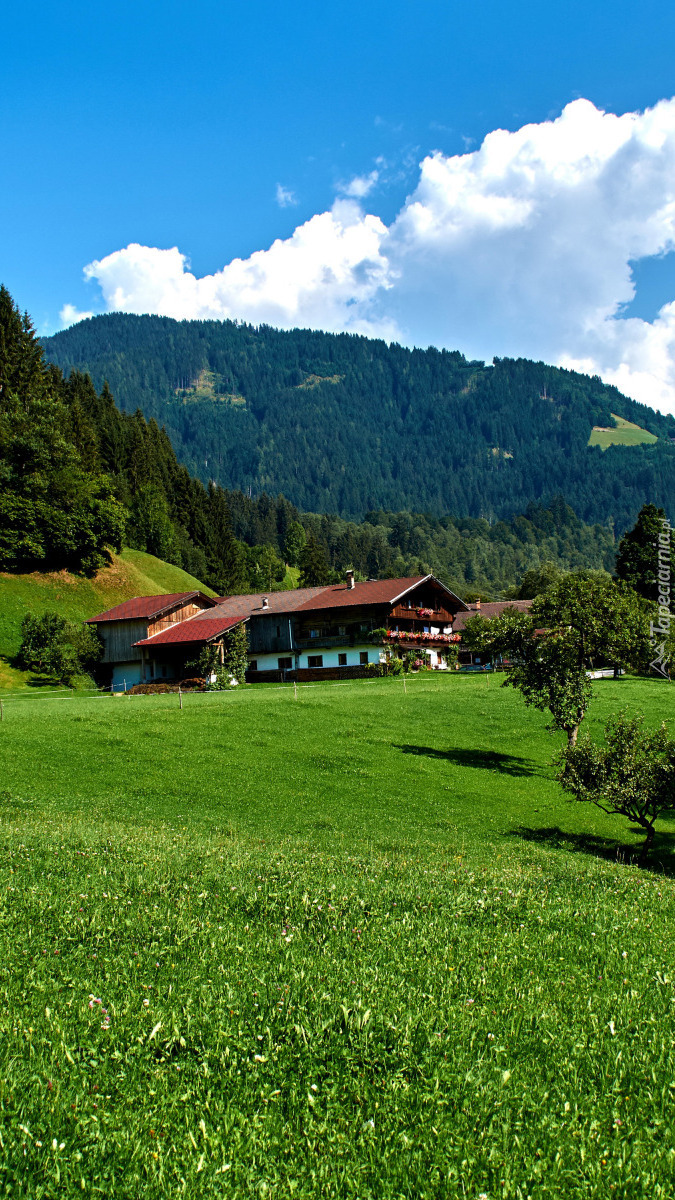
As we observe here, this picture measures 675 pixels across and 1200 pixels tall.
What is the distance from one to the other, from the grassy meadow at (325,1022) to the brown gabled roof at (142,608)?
57.5 m

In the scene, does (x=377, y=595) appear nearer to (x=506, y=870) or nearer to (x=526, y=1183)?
(x=506, y=870)

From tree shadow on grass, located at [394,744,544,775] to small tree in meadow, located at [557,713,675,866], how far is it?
867 cm

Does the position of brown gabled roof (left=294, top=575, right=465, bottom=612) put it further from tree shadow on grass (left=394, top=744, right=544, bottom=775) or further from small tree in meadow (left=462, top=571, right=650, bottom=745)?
tree shadow on grass (left=394, top=744, right=544, bottom=775)

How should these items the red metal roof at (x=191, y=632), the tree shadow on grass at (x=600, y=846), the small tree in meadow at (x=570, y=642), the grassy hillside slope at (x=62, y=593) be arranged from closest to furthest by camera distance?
the tree shadow on grass at (x=600, y=846)
the small tree in meadow at (x=570, y=642)
the grassy hillside slope at (x=62, y=593)
the red metal roof at (x=191, y=632)

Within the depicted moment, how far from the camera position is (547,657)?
32188 millimetres

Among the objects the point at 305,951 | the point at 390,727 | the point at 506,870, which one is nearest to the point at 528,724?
the point at 390,727

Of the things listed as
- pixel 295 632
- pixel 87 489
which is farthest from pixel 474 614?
pixel 87 489

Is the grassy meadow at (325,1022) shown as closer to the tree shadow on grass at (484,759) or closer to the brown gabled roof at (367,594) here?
the tree shadow on grass at (484,759)

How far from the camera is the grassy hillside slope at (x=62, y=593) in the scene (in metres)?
65.8

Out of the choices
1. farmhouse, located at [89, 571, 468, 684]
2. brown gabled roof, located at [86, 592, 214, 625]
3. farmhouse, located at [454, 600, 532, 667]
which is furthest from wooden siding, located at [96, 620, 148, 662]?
→ farmhouse, located at [454, 600, 532, 667]

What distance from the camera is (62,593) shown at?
261 feet

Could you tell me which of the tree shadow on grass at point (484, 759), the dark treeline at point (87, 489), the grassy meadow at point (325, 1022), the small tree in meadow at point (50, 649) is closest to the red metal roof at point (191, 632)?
Result: the small tree in meadow at point (50, 649)

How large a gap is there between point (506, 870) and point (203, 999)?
8462mm

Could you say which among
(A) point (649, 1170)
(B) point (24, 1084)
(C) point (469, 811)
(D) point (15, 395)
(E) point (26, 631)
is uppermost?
(D) point (15, 395)
